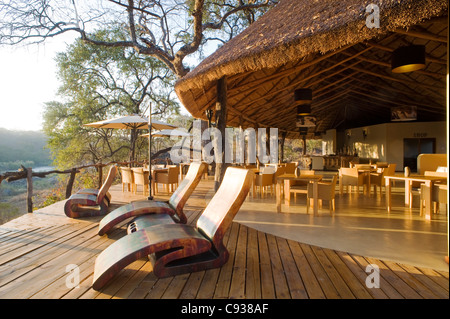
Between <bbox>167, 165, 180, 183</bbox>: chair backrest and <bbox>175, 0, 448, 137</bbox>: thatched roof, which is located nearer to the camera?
<bbox>175, 0, 448, 137</bbox>: thatched roof

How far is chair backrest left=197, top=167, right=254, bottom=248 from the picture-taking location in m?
2.37

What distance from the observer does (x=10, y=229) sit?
12.0 ft

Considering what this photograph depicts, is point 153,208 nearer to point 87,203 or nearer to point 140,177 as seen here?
point 87,203

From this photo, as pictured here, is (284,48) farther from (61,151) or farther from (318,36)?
(61,151)

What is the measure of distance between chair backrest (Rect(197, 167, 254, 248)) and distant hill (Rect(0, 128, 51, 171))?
82.6 feet

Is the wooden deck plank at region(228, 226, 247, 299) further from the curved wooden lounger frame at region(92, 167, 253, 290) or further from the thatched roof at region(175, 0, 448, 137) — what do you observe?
the thatched roof at region(175, 0, 448, 137)

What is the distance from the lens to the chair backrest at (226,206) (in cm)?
237

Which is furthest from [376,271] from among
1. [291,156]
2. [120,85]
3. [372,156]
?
[291,156]

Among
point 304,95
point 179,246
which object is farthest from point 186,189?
point 304,95

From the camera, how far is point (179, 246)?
2189mm

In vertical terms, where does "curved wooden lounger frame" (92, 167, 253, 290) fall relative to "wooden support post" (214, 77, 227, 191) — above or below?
below

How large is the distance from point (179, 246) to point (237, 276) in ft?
1.89

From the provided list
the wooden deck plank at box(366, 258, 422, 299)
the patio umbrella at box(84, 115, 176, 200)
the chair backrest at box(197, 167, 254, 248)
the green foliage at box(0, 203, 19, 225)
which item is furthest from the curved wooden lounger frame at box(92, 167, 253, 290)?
the green foliage at box(0, 203, 19, 225)
